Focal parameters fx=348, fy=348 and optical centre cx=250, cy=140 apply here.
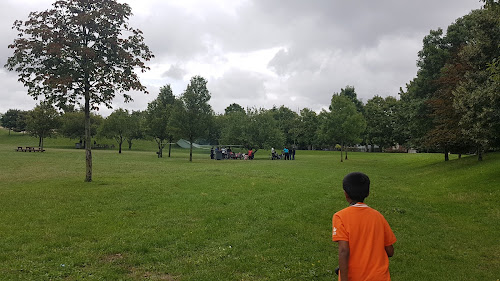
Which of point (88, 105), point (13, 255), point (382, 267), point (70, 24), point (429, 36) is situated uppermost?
point (429, 36)

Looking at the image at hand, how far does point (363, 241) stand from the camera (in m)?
3.00

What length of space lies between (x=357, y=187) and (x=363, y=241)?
47 cm

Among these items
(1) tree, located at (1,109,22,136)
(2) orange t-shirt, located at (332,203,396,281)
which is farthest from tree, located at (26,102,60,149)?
(2) orange t-shirt, located at (332,203,396,281)

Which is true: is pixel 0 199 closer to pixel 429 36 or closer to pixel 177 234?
pixel 177 234

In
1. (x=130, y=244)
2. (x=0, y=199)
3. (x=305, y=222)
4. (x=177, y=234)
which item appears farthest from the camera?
(x=0, y=199)

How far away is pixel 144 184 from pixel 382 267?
14.4 m

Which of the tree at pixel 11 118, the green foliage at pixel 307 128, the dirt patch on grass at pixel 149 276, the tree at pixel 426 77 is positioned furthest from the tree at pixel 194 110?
the tree at pixel 11 118

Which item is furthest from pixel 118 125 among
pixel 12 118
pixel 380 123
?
pixel 12 118

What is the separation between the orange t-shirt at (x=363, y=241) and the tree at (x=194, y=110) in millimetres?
36891

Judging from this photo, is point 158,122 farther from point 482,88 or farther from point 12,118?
point 12,118

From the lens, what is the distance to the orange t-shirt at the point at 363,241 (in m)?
2.98

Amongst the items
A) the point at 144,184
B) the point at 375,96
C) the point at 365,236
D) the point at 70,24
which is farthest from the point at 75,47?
the point at 375,96

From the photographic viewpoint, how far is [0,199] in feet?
38.5

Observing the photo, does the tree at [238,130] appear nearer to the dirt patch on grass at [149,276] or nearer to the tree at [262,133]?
the tree at [262,133]
